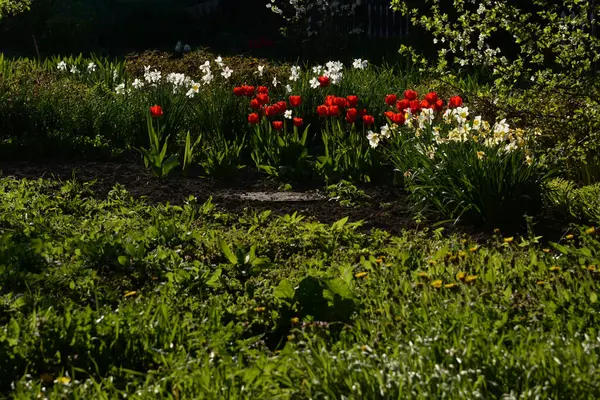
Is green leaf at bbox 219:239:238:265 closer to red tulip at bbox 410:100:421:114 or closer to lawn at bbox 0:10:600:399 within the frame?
lawn at bbox 0:10:600:399

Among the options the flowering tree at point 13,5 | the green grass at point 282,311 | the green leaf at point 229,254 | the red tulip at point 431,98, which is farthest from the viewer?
the flowering tree at point 13,5

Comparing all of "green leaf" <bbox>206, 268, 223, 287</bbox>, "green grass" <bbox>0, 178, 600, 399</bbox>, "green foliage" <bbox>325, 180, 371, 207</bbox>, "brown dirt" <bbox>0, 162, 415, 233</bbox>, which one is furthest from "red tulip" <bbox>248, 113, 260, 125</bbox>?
"green leaf" <bbox>206, 268, 223, 287</bbox>

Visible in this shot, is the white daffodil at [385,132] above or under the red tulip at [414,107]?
under

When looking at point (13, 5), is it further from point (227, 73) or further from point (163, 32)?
point (163, 32)

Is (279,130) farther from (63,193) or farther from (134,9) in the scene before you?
(134,9)

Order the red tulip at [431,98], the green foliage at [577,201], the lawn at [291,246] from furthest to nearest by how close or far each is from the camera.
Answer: the red tulip at [431,98] < the green foliage at [577,201] < the lawn at [291,246]

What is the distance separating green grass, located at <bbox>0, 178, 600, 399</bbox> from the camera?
3148 millimetres

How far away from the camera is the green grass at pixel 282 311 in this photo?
3148 mm

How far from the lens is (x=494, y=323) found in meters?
3.59

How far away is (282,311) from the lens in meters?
4.06

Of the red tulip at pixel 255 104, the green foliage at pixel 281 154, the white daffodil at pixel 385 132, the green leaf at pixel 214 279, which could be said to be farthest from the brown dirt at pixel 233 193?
the green leaf at pixel 214 279

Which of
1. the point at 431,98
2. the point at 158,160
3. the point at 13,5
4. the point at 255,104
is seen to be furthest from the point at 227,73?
the point at 13,5

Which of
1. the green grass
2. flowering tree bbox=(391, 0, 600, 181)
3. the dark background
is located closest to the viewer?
the green grass

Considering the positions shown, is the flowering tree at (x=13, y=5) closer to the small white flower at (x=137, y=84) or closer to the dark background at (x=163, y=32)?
the small white flower at (x=137, y=84)
